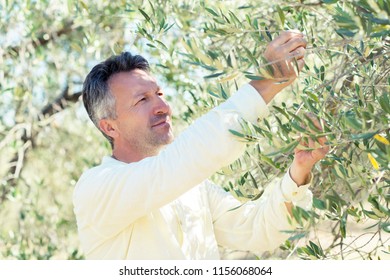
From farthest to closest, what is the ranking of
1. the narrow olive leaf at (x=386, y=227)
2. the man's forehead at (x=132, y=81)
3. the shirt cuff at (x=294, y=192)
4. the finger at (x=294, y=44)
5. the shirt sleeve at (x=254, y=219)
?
the man's forehead at (x=132, y=81)
the shirt sleeve at (x=254, y=219)
the shirt cuff at (x=294, y=192)
the finger at (x=294, y=44)
the narrow olive leaf at (x=386, y=227)

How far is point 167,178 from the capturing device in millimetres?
2289

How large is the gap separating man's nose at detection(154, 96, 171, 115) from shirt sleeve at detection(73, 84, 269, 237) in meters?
0.26

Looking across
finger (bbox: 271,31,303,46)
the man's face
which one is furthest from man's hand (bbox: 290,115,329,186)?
the man's face

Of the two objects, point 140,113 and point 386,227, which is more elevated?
point 386,227

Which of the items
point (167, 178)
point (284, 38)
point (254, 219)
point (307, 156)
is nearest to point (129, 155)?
→ point (254, 219)

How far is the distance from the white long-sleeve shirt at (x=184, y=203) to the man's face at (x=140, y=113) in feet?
0.48

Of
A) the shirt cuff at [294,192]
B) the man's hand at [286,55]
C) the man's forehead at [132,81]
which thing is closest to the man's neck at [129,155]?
the man's forehead at [132,81]

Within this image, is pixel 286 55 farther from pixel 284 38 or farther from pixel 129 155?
pixel 129 155

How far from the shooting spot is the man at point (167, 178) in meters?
2.12

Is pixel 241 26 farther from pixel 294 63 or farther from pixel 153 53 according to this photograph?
pixel 153 53

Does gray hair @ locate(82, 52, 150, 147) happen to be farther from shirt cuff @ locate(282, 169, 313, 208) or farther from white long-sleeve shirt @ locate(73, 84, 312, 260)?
shirt cuff @ locate(282, 169, 313, 208)

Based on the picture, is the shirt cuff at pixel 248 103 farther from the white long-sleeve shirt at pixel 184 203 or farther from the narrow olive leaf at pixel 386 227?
the narrow olive leaf at pixel 386 227

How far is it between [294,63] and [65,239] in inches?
161

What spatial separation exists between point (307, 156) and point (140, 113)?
0.86 meters
